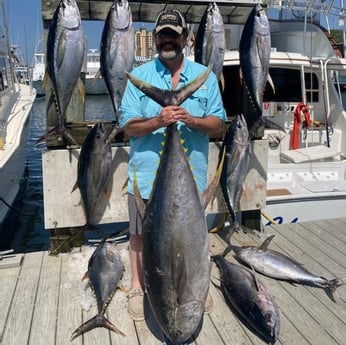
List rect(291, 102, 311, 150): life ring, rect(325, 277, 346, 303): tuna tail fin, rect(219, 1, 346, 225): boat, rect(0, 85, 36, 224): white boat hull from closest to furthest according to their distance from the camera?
1. rect(325, 277, 346, 303): tuna tail fin
2. rect(0, 85, 36, 224): white boat hull
3. rect(219, 1, 346, 225): boat
4. rect(291, 102, 311, 150): life ring

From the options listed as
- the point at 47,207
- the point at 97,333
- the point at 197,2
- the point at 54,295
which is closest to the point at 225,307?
the point at 97,333

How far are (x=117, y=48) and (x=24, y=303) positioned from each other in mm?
1955

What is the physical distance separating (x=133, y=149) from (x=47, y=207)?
1306mm

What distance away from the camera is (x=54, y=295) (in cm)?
301

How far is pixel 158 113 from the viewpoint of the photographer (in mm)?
2549

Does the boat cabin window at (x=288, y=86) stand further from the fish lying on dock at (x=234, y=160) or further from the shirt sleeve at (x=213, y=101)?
the shirt sleeve at (x=213, y=101)

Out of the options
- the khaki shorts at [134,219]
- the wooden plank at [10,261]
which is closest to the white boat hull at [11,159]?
the wooden plank at [10,261]

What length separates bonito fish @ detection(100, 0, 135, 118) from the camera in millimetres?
3190

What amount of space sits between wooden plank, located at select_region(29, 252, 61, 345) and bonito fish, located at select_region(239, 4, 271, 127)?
2.16 metres

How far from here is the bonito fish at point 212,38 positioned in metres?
3.53

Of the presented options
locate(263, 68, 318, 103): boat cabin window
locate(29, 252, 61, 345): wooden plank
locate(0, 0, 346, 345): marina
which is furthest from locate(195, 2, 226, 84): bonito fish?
locate(263, 68, 318, 103): boat cabin window

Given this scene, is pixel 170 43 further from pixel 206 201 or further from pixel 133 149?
pixel 206 201

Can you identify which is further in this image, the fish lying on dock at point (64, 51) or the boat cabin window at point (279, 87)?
the boat cabin window at point (279, 87)

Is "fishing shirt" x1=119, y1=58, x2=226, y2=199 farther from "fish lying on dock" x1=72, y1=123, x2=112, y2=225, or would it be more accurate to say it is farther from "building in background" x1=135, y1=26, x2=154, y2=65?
"building in background" x1=135, y1=26, x2=154, y2=65
